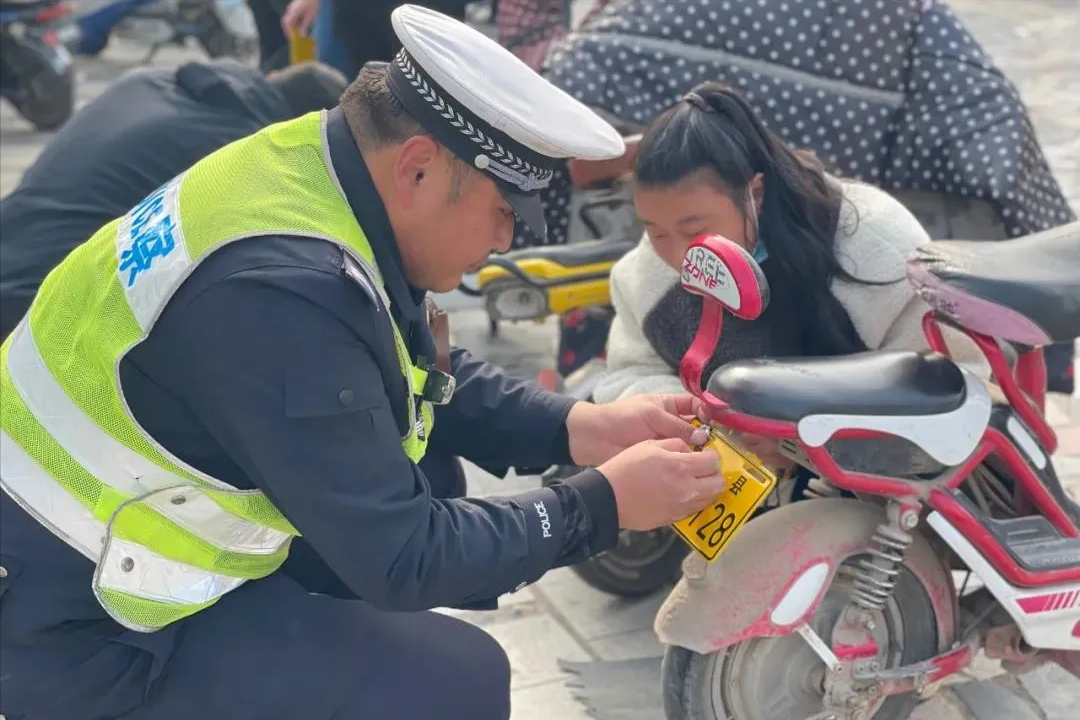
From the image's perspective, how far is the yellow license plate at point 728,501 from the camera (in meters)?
1.97

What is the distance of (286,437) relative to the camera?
168 cm

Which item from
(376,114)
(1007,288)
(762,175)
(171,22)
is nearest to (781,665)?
(1007,288)

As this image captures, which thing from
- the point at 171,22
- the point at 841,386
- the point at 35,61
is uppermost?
the point at 841,386

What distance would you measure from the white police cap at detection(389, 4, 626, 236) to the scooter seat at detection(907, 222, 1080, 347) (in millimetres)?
683

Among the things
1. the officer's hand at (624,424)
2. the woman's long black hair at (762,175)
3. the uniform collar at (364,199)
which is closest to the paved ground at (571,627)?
the officer's hand at (624,424)

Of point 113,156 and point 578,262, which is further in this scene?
point 578,262

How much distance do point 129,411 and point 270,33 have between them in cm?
404

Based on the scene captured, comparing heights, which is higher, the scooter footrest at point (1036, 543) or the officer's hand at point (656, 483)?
the officer's hand at point (656, 483)

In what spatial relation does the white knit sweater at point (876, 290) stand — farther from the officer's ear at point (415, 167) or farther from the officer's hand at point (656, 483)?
the officer's ear at point (415, 167)

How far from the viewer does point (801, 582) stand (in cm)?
215

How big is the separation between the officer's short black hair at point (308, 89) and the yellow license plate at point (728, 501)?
5.35ft

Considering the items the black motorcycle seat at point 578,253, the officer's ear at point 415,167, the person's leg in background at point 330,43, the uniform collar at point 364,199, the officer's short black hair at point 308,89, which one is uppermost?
the officer's ear at point 415,167

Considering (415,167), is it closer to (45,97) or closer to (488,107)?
(488,107)

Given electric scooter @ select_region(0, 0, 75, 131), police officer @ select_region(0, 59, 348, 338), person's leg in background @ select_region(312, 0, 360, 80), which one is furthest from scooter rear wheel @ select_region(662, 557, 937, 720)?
electric scooter @ select_region(0, 0, 75, 131)
